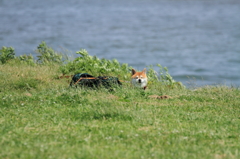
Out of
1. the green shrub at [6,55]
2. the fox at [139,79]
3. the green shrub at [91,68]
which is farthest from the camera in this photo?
the green shrub at [6,55]

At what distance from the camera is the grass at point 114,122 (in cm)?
722

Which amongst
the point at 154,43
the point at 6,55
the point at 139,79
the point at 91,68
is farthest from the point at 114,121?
the point at 154,43

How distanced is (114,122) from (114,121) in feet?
0.41

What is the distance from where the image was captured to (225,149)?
24.3 ft

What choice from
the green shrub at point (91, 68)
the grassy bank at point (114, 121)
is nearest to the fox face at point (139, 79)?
the grassy bank at point (114, 121)

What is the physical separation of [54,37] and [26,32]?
7.74 m

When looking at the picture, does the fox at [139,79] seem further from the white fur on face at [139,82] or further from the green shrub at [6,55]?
the green shrub at [6,55]

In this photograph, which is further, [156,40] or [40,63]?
[156,40]

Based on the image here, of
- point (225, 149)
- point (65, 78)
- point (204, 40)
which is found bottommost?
point (225, 149)

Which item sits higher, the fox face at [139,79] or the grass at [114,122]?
the fox face at [139,79]

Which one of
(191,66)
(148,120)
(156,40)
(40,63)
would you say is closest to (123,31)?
(156,40)

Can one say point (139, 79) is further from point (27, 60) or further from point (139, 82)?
point (27, 60)

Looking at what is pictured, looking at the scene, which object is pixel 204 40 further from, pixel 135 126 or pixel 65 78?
Result: pixel 135 126

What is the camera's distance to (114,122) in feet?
29.9
